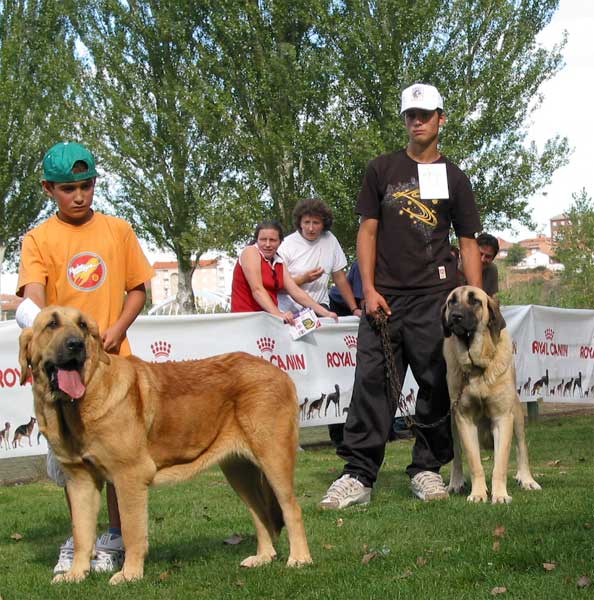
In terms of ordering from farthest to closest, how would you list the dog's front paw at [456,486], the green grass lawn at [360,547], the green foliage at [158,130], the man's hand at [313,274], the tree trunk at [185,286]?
the tree trunk at [185,286], the green foliage at [158,130], the man's hand at [313,274], the dog's front paw at [456,486], the green grass lawn at [360,547]

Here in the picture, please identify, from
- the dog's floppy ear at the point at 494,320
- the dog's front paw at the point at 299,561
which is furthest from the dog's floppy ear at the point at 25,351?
the dog's floppy ear at the point at 494,320

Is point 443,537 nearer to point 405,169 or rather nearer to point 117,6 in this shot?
point 405,169

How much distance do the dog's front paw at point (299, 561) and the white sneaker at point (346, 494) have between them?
5.16 feet

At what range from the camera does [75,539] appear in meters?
4.63

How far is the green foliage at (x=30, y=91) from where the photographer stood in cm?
3152

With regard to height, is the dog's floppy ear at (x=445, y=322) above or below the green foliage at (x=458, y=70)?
below

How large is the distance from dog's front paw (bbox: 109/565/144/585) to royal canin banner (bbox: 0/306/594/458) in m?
3.96

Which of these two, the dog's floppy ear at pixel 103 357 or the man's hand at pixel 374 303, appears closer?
the dog's floppy ear at pixel 103 357

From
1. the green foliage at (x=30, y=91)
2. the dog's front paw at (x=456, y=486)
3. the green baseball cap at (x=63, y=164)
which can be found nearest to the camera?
the green baseball cap at (x=63, y=164)

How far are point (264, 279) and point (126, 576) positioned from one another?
525cm

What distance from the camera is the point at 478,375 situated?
664cm

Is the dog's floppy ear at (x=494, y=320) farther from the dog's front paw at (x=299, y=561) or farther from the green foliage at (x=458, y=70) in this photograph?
the green foliage at (x=458, y=70)

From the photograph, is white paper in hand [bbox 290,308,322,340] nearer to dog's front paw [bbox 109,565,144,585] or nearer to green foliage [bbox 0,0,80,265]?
dog's front paw [bbox 109,565,144,585]

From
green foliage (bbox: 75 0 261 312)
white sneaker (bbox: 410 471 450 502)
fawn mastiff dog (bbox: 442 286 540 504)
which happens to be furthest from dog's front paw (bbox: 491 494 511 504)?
green foliage (bbox: 75 0 261 312)
